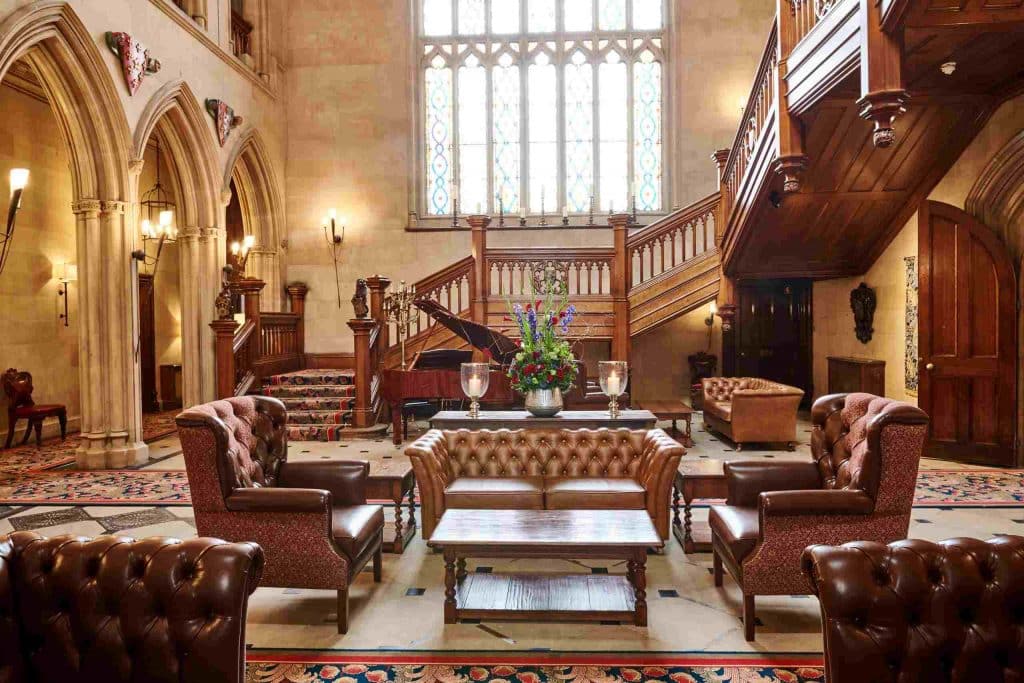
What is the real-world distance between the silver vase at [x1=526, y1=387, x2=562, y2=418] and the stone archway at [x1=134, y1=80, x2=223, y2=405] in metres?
5.64

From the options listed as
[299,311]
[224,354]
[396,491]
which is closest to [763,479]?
[396,491]

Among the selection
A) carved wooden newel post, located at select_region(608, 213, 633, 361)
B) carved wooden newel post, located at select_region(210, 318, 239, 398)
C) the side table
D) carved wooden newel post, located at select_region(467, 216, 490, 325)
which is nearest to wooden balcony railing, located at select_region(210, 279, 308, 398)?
carved wooden newel post, located at select_region(210, 318, 239, 398)

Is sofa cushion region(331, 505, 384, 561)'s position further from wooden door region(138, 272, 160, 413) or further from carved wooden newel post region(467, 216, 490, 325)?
wooden door region(138, 272, 160, 413)

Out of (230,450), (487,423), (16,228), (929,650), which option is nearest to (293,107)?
(16,228)

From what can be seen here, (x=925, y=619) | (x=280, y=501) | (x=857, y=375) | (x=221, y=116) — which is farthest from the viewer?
(x=221, y=116)

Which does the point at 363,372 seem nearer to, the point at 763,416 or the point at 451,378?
the point at 451,378

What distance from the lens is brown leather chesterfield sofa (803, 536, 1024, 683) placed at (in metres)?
1.70

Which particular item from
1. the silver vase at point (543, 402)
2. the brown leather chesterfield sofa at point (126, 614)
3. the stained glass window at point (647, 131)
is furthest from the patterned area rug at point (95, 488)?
the stained glass window at point (647, 131)

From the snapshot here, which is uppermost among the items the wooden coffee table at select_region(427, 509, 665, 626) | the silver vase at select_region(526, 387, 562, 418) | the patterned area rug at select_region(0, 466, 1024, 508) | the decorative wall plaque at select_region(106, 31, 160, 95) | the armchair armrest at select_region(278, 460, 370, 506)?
the decorative wall plaque at select_region(106, 31, 160, 95)

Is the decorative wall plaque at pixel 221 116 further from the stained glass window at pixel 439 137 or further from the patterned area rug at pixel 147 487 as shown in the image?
the patterned area rug at pixel 147 487

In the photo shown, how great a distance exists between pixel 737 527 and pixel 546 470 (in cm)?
146

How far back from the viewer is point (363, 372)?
8609 millimetres

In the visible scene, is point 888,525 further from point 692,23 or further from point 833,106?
point 692,23

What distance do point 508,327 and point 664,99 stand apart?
506cm
